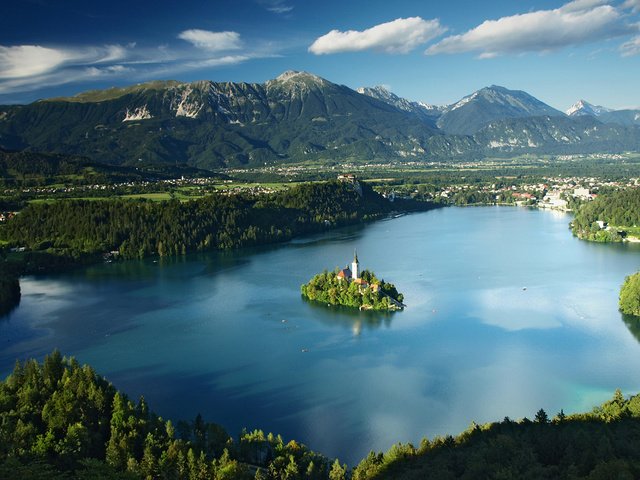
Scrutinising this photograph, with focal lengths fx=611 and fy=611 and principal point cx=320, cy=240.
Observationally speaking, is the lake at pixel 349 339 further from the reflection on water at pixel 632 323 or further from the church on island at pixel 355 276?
the church on island at pixel 355 276

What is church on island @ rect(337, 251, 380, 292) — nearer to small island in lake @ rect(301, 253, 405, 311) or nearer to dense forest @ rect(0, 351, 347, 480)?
small island in lake @ rect(301, 253, 405, 311)

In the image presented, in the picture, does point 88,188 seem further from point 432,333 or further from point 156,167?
point 432,333

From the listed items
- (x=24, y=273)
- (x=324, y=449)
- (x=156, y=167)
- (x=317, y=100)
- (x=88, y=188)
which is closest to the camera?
(x=324, y=449)

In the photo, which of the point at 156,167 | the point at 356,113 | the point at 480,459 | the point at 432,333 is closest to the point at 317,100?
the point at 356,113

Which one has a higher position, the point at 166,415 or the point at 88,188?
the point at 88,188

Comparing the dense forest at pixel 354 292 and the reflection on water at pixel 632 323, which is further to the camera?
the dense forest at pixel 354 292

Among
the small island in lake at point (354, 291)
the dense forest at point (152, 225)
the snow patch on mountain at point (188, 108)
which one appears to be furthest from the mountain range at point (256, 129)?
the small island in lake at point (354, 291)
